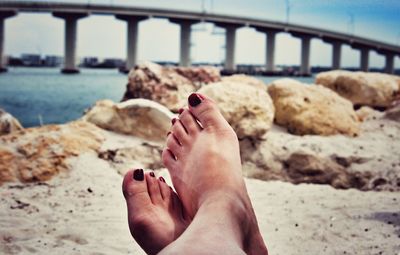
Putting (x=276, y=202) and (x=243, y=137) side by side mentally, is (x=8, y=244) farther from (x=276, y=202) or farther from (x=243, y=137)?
(x=243, y=137)

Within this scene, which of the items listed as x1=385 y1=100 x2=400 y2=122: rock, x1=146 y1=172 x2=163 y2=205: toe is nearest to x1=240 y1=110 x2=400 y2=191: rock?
x1=385 y1=100 x2=400 y2=122: rock

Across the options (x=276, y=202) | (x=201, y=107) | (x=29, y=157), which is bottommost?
(x=276, y=202)

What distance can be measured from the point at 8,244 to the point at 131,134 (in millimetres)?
1654

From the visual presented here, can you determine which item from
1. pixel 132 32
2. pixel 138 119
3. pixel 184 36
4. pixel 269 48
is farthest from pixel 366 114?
pixel 132 32

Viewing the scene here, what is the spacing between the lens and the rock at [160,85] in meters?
3.77

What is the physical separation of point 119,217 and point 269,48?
1552 cm

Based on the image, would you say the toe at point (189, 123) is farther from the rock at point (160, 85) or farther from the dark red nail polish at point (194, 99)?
the rock at point (160, 85)

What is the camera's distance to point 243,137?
3.24 m

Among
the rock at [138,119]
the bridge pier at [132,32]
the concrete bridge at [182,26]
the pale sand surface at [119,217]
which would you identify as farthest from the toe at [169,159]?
the bridge pier at [132,32]

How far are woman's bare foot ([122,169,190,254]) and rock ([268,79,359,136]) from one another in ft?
8.16

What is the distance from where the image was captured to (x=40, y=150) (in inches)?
100

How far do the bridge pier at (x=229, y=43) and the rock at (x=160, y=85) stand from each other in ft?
47.1

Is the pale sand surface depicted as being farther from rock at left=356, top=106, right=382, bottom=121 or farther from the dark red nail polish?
rock at left=356, top=106, right=382, bottom=121

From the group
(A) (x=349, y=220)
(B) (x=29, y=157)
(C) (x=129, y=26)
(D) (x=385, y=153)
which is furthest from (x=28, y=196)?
(C) (x=129, y=26)
